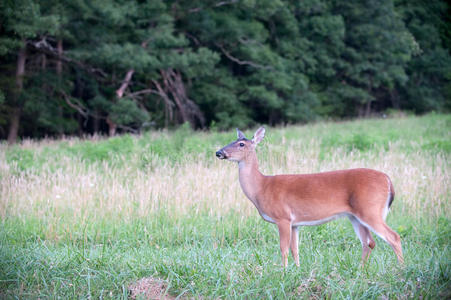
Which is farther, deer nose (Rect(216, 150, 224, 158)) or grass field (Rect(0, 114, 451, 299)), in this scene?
deer nose (Rect(216, 150, 224, 158))

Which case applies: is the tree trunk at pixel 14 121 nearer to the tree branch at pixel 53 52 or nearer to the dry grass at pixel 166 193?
the tree branch at pixel 53 52

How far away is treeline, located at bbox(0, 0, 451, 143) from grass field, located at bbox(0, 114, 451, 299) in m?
10.9

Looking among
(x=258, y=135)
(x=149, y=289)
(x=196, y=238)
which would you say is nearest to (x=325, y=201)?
(x=258, y=135)

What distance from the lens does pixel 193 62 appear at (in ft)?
77.4

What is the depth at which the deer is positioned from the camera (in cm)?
466

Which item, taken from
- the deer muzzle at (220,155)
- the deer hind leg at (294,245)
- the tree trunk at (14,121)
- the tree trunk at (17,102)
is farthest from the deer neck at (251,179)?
the tree trunk at (14,121)

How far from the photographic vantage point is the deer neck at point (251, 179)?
16.5ft

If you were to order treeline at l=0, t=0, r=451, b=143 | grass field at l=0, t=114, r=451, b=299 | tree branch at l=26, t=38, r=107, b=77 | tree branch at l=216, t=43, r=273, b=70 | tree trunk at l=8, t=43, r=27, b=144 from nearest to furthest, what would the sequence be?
grass field at l=0, t=114, r=451, b=299 → tree branch at l=26, t=38, r=107, b=77 → tree trunk at l=8, t=43, r=27, b=144 → treeline at l=0, t=0, r=451, b=143 → tree branch at l=216, t=43, r=273, b=70

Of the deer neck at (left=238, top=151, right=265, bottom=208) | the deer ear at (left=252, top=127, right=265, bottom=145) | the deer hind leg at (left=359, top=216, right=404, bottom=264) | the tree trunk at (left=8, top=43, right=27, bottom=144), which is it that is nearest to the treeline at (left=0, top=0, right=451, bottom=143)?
the tree trunk at (left=8, top=43, right=27, bottom=144)

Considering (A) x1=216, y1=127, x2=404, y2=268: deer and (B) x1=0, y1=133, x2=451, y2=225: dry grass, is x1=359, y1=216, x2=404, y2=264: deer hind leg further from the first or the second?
(B) x1=0, y1=133, x2=451, y2=225: dry grass

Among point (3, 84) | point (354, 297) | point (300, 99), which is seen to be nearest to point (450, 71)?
point (300, 99)

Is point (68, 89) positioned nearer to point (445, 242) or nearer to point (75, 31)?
point (75, 31)

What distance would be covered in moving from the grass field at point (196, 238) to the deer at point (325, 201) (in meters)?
0.32

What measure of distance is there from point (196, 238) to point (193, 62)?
60.0 ft
